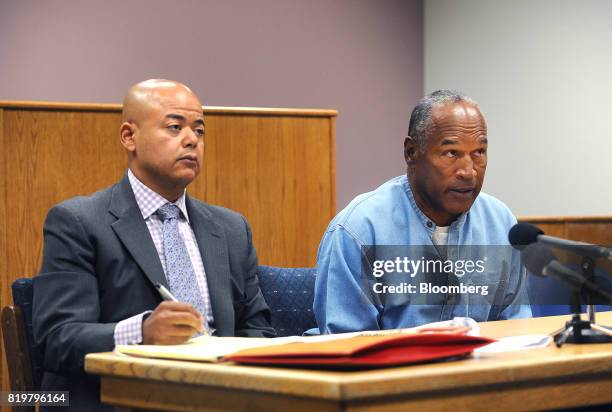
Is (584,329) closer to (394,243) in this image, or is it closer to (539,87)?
(394,243)

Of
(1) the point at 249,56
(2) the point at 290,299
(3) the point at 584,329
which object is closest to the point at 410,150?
(2) the point at 290,299

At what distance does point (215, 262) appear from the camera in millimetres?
2670

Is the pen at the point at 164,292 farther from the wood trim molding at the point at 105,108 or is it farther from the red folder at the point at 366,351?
the wood trim molding at the point at 105,108

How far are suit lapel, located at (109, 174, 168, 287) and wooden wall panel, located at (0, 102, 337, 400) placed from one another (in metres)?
1.19

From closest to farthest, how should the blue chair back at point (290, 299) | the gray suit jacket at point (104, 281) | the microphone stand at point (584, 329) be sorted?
the microphone stand at point (584, 329) → the gray suit jacket at point (104, 281) → the blue chair back at point (290, 299)

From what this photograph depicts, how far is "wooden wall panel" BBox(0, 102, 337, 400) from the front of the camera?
3.65m

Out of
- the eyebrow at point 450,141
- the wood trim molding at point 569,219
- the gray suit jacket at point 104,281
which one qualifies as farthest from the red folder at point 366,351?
the wood trim molding at point 569,219

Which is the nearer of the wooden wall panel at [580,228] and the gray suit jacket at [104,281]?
the gray suit jacket at [104,281]

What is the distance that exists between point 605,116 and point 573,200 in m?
0.56

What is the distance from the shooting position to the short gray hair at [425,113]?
2.53 m

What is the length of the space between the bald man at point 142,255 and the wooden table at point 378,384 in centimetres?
48

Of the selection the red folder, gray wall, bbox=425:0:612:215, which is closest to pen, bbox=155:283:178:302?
the red folder

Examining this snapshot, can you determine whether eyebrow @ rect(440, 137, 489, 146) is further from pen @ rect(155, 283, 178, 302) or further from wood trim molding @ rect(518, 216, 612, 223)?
wood trim molding @ rect(518, 216, 612, 223)

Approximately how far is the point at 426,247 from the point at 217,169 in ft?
5.65
